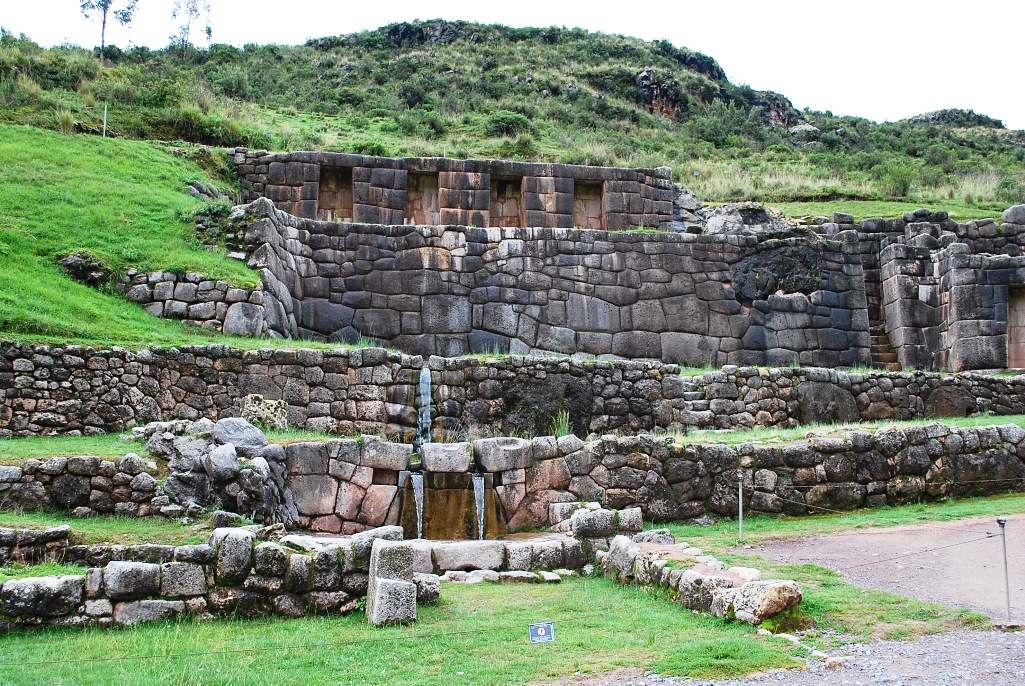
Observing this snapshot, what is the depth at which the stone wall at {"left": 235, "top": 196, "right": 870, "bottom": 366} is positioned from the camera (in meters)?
19.3

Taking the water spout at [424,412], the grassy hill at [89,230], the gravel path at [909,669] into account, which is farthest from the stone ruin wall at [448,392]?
the gravel path at [909,669]

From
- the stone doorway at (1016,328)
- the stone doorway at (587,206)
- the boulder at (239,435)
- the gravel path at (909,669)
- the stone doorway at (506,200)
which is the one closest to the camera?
the gravel path at (909,669)

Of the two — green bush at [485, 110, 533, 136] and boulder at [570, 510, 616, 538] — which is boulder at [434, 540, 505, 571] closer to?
boulder at [570, 510, 616, 538]

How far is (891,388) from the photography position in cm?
1777

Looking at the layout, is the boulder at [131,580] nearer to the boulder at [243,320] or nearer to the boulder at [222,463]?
the boulder at [222,463]

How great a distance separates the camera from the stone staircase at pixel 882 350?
21312mm

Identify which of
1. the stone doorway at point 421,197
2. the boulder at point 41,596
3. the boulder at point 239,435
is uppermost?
the stone doorway at point 421,197

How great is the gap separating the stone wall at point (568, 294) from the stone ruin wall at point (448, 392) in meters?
2.85

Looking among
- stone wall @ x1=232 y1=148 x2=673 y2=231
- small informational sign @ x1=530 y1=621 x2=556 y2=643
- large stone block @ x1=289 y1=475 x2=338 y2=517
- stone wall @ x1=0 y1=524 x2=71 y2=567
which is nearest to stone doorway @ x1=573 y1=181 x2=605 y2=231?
stone wall @ x1=232 y1=148 x2=673 y2=231

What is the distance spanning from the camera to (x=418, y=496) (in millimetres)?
12547

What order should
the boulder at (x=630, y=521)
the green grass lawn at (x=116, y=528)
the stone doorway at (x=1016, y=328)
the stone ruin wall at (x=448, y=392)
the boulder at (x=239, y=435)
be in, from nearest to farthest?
the green grass lawn at (x=116, y=528) < the boulder at (x=630, y=521) < the boulder at (x=239, y=435) < the stone ruin wall at (x=448, y=392) < the stone doorway at (x=1016, y=328)

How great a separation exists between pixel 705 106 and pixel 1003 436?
46.5 metres

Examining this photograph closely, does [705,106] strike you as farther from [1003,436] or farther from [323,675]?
[323,675]

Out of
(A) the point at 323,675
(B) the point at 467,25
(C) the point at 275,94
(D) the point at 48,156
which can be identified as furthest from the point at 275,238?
(B) the point at 467,25
